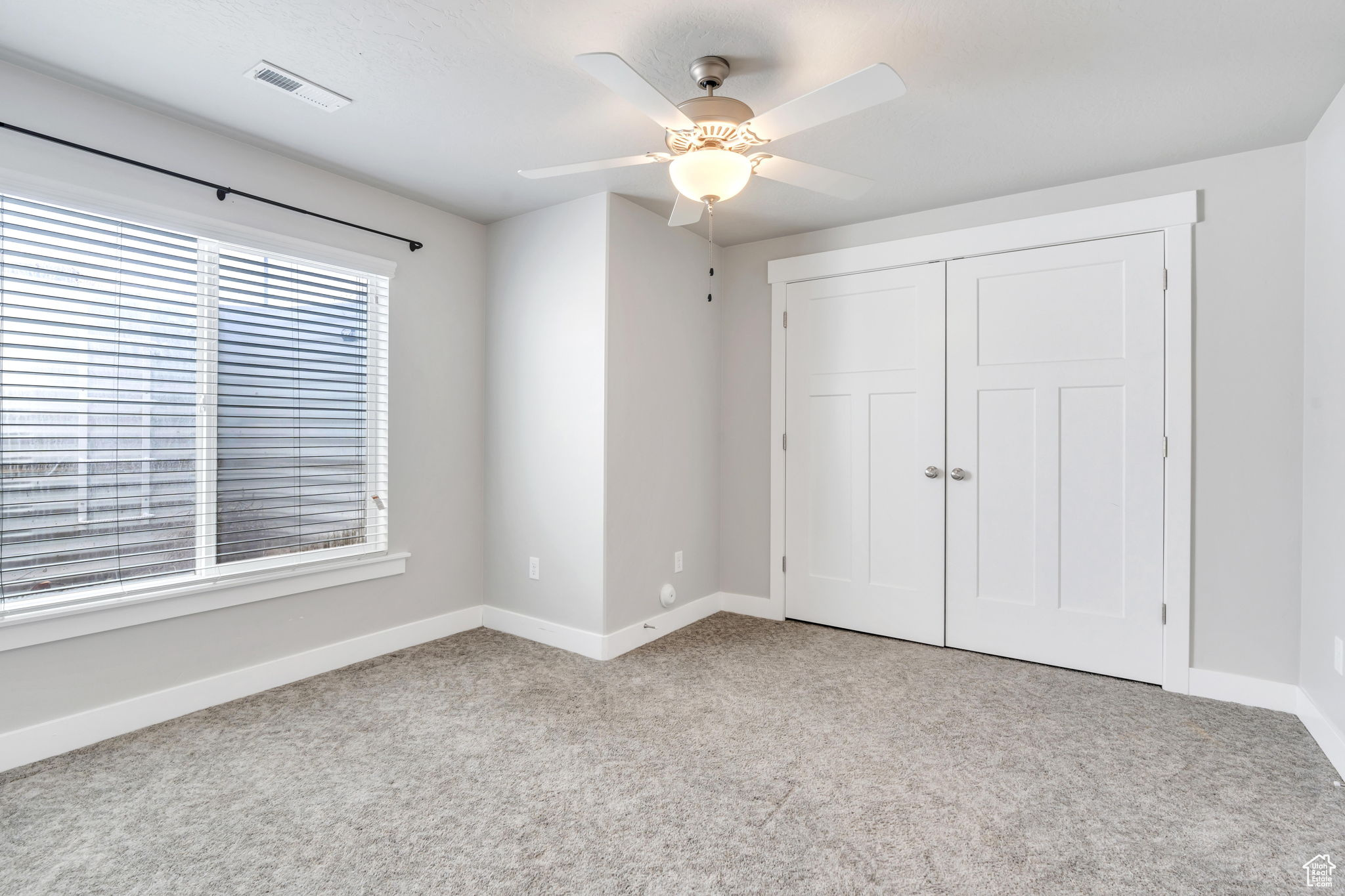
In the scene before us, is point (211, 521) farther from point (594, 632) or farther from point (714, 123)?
point (714, 123)

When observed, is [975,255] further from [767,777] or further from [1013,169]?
[767,777]

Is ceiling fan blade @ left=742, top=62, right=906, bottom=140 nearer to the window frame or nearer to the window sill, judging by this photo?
the window frame

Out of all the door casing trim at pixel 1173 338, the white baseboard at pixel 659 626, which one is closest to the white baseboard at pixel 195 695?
the white baseboard at pixel 659 626

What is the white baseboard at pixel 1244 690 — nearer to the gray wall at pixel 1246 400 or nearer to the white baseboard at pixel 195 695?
the gray wall at pixel 1246 400

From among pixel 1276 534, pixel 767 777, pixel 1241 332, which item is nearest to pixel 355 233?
pixel 767 777

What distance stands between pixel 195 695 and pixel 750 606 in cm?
276

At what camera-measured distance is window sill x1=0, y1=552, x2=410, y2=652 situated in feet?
7.17

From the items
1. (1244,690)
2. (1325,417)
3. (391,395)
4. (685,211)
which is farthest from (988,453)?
(391,395)

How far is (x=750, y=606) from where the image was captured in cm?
400

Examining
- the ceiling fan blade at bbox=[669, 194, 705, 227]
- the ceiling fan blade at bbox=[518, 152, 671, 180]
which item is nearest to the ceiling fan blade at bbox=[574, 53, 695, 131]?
the ceiling fan blade at bbox=[518, 152, 671, 180]

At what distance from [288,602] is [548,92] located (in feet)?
7.86

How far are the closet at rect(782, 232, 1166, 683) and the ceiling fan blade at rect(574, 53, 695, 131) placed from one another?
78.3 inches

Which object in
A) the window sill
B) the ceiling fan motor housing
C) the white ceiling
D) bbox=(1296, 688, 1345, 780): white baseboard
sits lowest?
bbox=(1296, 688, 1345, 780): white baseboard

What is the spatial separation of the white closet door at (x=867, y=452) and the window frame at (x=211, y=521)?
2.22 m
